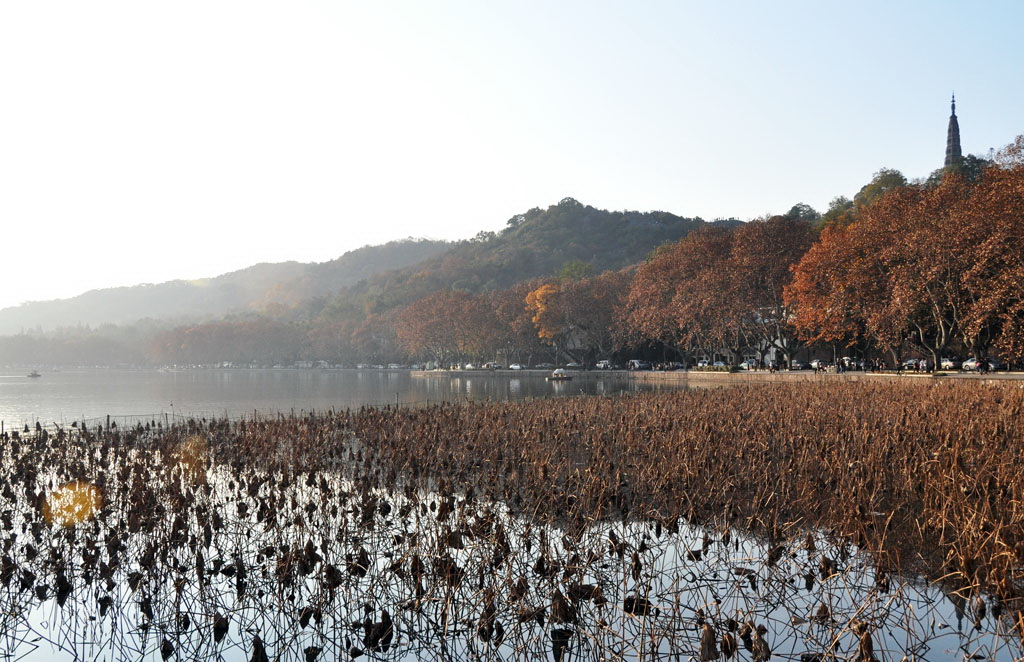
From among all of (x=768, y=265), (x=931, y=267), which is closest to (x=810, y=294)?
(x=768, y=265)

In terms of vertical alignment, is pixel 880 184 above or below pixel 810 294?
above

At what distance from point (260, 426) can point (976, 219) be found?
30102 mm

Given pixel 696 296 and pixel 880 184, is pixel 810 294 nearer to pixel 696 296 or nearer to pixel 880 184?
pixel 696 296

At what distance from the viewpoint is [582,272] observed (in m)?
106

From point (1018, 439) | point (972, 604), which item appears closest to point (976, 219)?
point (1018, 439)

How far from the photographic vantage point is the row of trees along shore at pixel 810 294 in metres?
30.6

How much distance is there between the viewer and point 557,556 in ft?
23.7

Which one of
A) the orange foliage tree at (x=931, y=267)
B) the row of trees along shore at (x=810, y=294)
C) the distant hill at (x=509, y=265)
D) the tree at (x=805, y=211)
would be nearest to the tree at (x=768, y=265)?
the row of trees along shore at (x=810, y=294)

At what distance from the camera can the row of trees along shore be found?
100ft

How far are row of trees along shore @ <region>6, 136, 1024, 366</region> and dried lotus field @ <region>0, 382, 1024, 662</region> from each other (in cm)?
2097

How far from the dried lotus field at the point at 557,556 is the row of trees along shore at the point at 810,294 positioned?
20973mm

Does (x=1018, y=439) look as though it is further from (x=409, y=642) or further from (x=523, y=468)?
(x=409, y=642)

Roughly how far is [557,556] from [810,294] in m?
38.4

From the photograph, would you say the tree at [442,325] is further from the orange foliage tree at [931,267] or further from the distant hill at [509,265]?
the orange foliage tree at [931,267]
